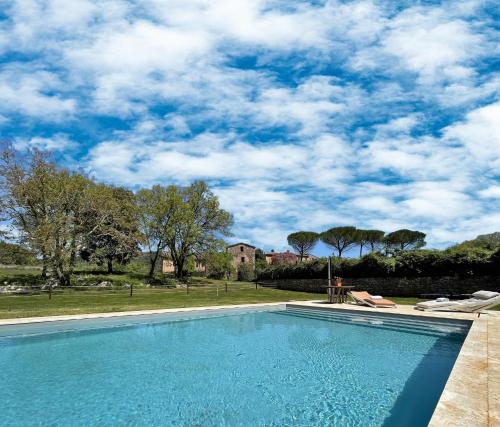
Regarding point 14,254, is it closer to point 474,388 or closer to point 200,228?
point 200,228

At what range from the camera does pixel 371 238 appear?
57219 millimetres

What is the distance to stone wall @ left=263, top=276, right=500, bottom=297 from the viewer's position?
63.4 feet

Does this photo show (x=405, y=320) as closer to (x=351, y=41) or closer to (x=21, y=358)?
(x=351, y=41)

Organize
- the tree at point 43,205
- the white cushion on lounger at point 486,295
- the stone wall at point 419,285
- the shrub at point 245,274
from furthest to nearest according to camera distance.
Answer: the shrub at point 245,274 < the tree at point 43,205 < the stone wall at point 419,285 < the white cushion on lounger at point 486,295

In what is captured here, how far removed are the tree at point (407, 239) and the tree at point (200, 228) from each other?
30.4 metres

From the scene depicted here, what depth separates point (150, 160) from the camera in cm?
2420

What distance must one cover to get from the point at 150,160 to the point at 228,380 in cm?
2004

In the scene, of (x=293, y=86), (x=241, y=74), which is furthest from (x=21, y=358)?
(x=293, y=86)

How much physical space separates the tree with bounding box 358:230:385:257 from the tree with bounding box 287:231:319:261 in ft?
27.0

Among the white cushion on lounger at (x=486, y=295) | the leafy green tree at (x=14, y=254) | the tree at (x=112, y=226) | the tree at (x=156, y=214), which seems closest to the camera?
the white cushion on lounger at (x=486, y=295)

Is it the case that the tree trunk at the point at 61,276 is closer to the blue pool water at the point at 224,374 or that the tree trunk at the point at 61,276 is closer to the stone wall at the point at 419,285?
the blue pool water at the point at 224,374

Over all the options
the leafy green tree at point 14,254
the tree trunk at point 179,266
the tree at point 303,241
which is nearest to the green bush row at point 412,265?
the tree trunk at point 179,266

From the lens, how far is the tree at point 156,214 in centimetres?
3450

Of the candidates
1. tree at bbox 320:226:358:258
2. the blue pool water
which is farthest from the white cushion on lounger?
tree at bbox 320:226:358:258
